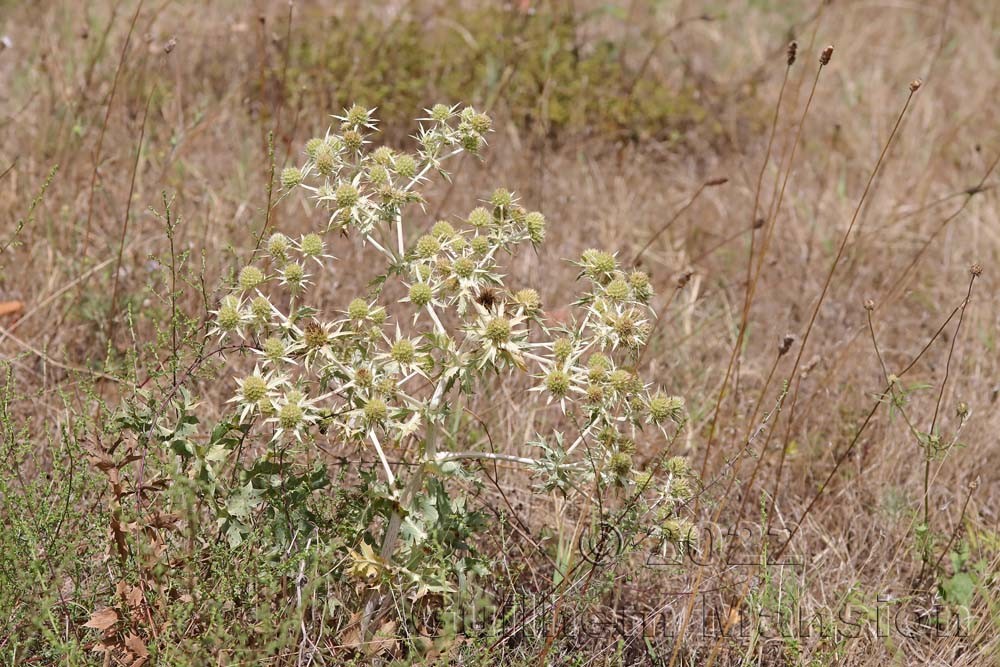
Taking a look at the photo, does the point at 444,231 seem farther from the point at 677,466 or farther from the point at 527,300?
the point at 677,466

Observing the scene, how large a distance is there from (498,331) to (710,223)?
9.62 feet

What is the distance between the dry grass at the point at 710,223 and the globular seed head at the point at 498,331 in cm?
76

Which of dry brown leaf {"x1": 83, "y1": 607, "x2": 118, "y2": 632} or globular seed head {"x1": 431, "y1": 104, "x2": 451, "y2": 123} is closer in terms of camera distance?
Result: dry brown leaf {"x1": 83, "y1": 607, "x2": 118, "y2": 632}

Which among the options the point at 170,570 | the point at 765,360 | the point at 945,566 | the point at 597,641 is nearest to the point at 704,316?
the point at 765,360

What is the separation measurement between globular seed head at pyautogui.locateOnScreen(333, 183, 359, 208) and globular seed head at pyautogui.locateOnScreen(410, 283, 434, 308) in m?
0.24

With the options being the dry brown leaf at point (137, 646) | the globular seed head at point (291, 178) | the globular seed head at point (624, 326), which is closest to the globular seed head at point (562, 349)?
the globular seed head at point (624, 326)

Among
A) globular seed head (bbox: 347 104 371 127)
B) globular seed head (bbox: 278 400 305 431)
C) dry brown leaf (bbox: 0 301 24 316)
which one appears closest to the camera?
globular seed head (bbox: 278 400 305 431)

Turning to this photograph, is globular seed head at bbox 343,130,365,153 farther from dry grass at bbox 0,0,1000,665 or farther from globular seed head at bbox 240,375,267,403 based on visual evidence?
globular seed head at bbox 240,375,267,403

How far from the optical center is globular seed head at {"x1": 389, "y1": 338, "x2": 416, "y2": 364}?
2.14 metres

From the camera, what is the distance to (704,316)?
4.21 meters

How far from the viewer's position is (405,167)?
232 cm

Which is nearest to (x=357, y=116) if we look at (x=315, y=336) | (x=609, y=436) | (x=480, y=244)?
(x=480, y=244)

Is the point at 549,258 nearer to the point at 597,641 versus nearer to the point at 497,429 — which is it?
the point at 497,429

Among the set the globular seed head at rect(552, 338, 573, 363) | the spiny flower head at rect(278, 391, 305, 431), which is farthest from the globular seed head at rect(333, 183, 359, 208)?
the globular seed head at rect(552, 338, 573, 363)
